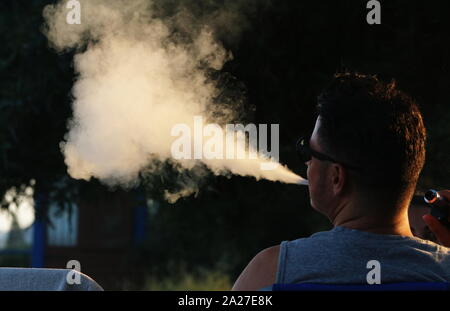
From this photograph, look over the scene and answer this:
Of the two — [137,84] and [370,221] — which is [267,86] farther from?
[370,221]

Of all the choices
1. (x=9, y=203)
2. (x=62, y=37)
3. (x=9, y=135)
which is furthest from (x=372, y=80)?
(x=9, y=203)

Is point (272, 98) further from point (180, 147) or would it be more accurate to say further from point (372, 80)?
point (372, 80)

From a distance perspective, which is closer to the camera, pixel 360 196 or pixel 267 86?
pixel 360 196

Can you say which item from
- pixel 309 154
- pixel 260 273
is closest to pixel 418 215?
pixel 309 154

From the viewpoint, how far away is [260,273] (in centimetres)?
221

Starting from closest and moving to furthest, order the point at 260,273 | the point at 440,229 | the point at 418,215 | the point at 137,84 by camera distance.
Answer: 1. the point at 260,273
2. the point at 440,229
3. the point at 418,215
4. the point at 137,84

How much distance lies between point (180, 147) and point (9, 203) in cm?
330

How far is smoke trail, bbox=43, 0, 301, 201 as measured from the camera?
5.15 metres

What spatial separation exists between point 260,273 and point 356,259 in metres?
0.30

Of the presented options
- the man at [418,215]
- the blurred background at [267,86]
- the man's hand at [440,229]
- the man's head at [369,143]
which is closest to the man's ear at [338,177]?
the man's head at [369,143]

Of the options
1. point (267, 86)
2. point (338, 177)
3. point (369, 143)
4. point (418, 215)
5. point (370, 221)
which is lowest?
point (418, 215)

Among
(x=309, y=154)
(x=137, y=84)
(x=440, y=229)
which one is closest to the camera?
(x=309, y=154)

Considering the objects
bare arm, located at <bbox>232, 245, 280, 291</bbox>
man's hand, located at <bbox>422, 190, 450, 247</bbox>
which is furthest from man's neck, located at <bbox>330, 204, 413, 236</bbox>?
man's hand, located at <bbox>422, 190, 450, 247</bbox>

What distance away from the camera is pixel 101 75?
5578 mm
